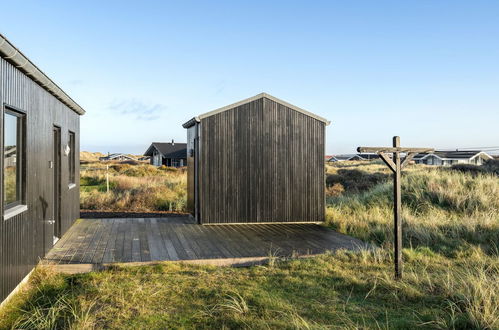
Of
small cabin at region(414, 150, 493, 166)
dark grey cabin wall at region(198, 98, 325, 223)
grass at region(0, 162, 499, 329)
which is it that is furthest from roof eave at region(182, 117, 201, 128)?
small cabin at region(414, 150, 493, 166)

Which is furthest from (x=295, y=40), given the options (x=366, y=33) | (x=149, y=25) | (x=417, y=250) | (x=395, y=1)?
(x=417, y=250)

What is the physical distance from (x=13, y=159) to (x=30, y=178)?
53cm

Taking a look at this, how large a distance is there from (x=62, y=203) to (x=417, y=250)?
21.9 ft

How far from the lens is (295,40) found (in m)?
11.8

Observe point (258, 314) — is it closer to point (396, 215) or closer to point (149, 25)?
point (396, 215)

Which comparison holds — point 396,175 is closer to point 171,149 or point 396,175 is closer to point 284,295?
point 284,295

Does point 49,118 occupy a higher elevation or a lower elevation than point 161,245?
higher

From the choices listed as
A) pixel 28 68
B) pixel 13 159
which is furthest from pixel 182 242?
pixel 28 68

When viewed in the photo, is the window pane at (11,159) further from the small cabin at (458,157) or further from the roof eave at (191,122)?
the small cabin at (458,157)

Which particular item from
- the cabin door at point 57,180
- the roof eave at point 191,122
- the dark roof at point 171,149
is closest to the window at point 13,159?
the cabin door at point 57,180

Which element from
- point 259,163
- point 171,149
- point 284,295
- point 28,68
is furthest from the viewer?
point 171,149

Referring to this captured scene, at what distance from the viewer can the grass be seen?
11.0 feet

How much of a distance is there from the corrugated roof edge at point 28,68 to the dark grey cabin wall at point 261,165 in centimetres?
304

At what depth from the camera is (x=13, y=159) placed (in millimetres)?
4285
